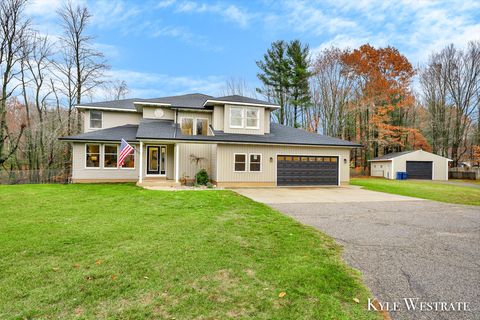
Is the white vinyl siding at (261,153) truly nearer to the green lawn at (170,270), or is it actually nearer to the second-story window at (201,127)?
the second-story window at (201,127)

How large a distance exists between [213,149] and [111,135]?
6583 millimetres

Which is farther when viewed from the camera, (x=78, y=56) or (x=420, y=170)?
(x=420, y=170)

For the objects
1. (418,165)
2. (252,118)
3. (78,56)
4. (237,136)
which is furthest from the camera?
(418,165)

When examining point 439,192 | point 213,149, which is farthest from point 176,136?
point 439,192

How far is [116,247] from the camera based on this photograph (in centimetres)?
452

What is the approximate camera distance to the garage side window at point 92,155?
1576cm

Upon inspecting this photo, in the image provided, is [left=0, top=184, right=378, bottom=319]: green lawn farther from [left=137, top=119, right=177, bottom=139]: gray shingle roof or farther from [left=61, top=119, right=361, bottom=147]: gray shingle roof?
[left=61, top=119, right=361, bottom=147]: gray shingle roof

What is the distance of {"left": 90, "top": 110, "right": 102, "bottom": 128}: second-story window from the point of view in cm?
1789

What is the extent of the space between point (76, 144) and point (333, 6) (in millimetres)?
17456

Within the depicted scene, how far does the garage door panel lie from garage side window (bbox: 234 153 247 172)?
795 inches

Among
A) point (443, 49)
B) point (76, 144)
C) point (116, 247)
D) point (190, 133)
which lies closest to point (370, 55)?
point (443, 49)

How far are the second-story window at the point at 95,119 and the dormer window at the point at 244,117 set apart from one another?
31.8 ft

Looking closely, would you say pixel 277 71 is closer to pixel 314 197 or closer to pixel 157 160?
pixel 157 160

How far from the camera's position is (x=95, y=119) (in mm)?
17984
